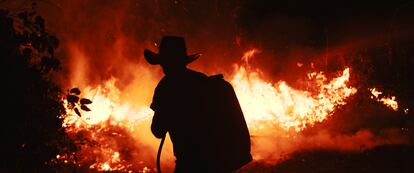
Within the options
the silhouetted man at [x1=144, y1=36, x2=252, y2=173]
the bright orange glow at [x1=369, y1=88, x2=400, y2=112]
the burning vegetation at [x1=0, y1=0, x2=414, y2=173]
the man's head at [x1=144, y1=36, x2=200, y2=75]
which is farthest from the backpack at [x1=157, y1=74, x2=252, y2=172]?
the bright orange glow at [x1=369, y1=88, x2=400, y2=112]

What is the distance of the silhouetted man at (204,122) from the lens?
11.5ft

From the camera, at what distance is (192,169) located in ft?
11.7

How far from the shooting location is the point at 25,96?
3.92 meters

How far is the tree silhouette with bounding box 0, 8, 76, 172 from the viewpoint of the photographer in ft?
12.4

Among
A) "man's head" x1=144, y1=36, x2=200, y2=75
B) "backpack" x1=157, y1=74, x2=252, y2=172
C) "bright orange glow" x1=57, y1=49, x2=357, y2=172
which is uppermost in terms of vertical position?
"bright orange glow" x1=57, y1=49, x2=357, y2=172

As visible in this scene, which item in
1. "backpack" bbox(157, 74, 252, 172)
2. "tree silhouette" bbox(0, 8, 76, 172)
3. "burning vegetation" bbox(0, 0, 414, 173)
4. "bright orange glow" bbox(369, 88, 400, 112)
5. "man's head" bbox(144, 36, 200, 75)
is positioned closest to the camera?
"backpack" bbox(157, 74, 252, 172)

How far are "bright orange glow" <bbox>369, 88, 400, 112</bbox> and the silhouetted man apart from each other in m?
10.9

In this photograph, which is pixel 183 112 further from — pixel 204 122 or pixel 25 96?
pixel 25 96

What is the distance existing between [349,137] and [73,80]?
430 inches

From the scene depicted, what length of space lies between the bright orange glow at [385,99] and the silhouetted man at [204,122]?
1094 cm

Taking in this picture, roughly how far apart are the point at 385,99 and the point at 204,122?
11724 mm

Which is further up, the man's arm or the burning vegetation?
the burning vegetation

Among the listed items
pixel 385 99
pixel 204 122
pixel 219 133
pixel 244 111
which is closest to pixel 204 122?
pixel 204 122

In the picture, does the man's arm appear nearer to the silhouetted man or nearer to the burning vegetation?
the silhouetted man
